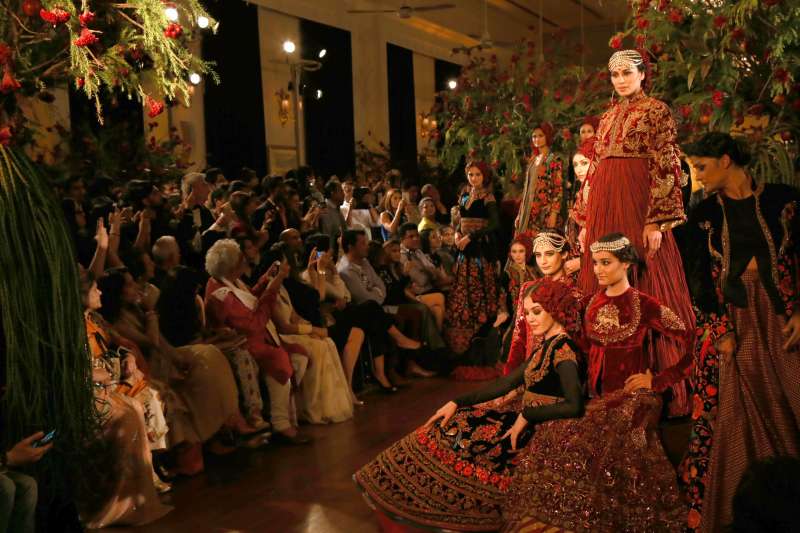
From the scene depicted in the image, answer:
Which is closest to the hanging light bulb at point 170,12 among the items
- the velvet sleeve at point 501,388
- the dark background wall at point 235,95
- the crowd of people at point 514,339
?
the crowd of people at point 514,339

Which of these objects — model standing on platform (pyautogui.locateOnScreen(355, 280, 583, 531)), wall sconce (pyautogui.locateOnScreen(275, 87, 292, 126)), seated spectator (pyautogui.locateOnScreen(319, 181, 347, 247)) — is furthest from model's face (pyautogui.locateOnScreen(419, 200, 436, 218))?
model standing on platform (pyautogui.locateOnScreen(355, 280, 583, 531))

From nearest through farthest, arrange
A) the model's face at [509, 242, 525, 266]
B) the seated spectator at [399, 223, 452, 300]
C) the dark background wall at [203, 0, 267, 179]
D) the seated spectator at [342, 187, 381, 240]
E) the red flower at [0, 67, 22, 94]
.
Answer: the red flower at [0, 67, 22, 94], the model's face at [509, 242, 525, 266], the seated spectator at [399, 223, 452, 300], the seated spectator at [342, 187, 381, 240], the dark background wall at [203, 0, 267, 179]

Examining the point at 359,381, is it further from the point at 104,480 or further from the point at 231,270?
the point at 104,480

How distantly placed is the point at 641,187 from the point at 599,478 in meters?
1.60

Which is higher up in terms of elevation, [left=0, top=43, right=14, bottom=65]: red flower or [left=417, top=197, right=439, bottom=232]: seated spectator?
[left=0, top=43, right=14, bottom=65]: red flower

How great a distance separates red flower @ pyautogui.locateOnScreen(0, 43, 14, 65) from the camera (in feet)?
8.89

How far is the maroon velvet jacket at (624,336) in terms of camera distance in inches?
136

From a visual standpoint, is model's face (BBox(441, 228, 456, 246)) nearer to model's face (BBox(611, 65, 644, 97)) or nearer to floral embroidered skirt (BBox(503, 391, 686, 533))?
model's face (BBox(611, 65, 644, 97))

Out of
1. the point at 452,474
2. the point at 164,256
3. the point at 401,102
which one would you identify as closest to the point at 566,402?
the point at 452,474

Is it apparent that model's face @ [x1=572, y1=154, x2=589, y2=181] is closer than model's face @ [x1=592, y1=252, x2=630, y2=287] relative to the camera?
No

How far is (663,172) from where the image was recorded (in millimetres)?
4215

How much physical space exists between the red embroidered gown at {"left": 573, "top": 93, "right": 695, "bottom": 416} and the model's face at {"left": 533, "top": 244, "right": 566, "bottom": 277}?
0.15 meters

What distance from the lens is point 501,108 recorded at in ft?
28.6

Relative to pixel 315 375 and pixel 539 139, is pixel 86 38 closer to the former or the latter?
pixel 315 375
